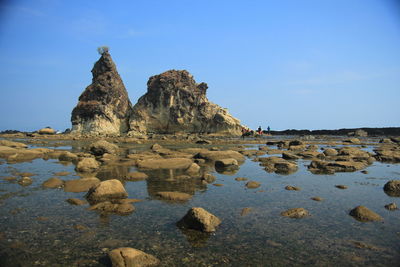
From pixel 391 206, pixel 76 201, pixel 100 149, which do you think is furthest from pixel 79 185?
pixel 100 149

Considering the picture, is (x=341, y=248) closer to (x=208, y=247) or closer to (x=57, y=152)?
(x=208, y=247)

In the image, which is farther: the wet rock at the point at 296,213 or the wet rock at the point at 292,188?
the wet rock at the point at 292,188

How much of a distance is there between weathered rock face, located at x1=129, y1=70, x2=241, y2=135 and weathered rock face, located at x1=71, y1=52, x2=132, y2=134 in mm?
3417

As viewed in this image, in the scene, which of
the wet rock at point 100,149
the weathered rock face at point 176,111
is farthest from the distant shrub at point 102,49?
the wet rock at point 100,149

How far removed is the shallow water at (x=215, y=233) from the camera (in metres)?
5.50

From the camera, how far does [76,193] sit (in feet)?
32.9

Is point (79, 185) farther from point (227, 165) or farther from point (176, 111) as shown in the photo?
point (176, 111)

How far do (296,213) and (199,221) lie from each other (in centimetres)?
308

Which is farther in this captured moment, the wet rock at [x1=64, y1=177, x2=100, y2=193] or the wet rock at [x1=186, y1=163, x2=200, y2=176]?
the wet rock at [x1=186, y1=163, x2=200, y2=176]

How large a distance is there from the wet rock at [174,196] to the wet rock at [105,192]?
1.25m

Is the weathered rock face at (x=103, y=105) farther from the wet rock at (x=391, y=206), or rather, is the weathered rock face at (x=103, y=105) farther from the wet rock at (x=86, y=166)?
the wet rock at (x=391, y=206)

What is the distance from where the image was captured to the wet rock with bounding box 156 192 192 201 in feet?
31.4

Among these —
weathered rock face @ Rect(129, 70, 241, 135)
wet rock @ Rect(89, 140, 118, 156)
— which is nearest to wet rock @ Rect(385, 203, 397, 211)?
wet rock @ Rect(89, 140, 118, 156)

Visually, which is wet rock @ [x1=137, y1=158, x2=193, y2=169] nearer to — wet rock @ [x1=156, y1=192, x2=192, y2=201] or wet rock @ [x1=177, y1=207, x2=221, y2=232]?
wet rock @ [x1=156, y1=192, x2=192, y2=201]
